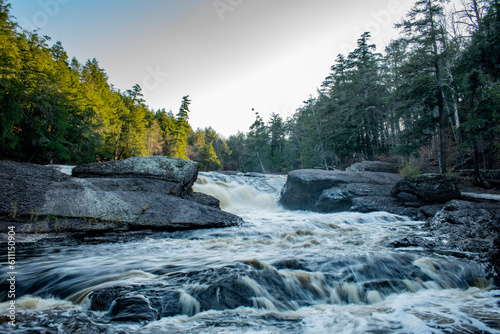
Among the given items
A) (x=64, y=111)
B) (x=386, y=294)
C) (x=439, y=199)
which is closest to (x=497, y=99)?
(x=439, y=199)

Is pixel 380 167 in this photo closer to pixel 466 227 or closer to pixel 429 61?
pixel 429 61

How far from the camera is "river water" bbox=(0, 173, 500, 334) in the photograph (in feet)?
7.41

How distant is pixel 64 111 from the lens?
57.6 feet

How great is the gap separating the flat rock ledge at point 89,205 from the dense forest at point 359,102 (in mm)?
10337

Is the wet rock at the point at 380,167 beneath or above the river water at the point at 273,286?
above

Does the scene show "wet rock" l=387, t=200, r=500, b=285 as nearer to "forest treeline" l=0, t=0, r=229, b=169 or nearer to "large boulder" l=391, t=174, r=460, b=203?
"large boulder" l=391, t=174, r=460, b=203

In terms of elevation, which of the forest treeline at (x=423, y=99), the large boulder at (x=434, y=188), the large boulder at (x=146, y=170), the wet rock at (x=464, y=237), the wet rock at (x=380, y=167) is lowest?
the wet rock at (x=464, y=237)

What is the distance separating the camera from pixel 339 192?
11.5 meters

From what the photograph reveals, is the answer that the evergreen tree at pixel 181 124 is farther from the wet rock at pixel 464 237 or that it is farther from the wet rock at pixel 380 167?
the wet rock at pixel 464 237

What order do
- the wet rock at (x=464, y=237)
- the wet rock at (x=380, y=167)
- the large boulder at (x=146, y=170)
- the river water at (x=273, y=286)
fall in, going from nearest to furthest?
the river water at (x=273, y=286), the wet rock at (x=464, y=237), the large boulder at (x=146, y=170), the wet rock at (x=380, y=167)

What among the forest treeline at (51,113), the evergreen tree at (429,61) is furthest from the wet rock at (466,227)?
the forest treeline at (51,113)

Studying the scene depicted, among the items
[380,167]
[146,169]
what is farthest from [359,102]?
[146,169]

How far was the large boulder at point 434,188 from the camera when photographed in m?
9.66

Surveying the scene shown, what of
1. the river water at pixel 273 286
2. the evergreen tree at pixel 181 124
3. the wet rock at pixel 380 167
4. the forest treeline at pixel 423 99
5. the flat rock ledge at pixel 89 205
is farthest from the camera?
the evergreen tree at pixel 181 124
